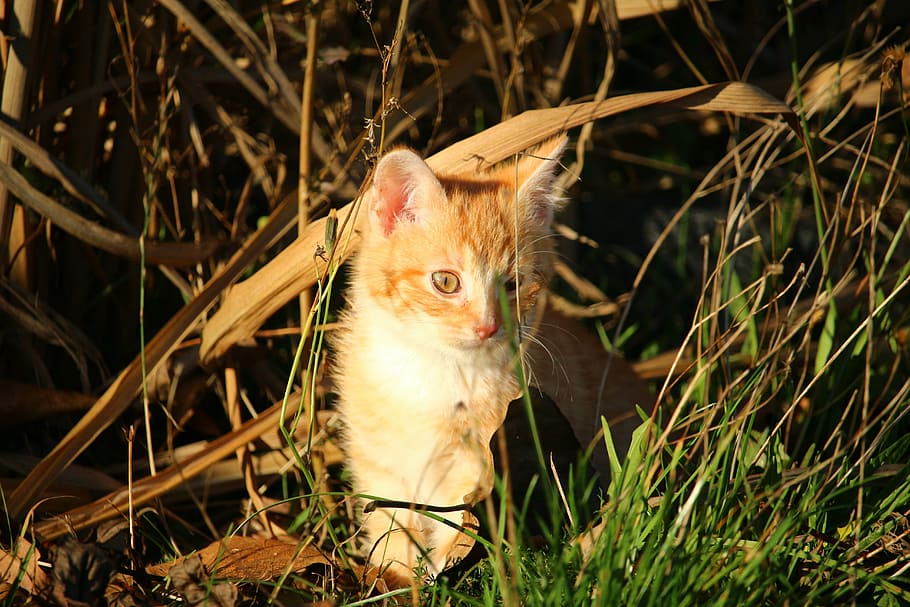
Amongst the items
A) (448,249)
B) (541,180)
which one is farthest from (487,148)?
(448,249)

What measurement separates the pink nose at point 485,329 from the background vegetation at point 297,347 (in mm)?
315

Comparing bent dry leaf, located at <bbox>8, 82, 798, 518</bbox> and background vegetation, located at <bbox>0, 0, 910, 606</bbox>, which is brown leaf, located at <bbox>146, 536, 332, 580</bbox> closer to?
background vegetation, located at <bbox>0, 0, 910, 606</bbox>

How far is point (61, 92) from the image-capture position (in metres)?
2.34

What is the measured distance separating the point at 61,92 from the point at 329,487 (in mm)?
1343

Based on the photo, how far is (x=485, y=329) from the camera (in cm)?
172

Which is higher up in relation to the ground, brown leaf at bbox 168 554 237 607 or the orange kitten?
the orange kitten

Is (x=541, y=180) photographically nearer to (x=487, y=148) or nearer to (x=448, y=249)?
(x=487, y=148)

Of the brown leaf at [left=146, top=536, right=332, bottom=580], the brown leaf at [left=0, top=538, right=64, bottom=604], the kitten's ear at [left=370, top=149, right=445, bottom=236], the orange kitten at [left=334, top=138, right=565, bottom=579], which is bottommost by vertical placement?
the brown leaf at [left=146, top=536, right=332, bottom=580]

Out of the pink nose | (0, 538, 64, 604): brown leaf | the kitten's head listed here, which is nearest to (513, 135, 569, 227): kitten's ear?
the kitten's head

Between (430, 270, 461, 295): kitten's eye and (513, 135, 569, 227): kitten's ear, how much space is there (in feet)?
0.83

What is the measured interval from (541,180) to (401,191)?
0.32 metres

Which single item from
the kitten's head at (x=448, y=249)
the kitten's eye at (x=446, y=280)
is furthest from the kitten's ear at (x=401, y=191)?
the kitten's eye at (x=446, y=280)

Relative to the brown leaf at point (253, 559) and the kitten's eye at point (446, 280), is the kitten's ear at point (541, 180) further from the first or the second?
the brown leaf at point (253, 559)

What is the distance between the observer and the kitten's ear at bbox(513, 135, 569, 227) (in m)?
1.84
